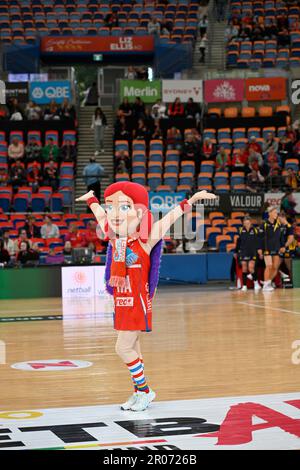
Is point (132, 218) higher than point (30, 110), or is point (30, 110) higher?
point (30, 110)

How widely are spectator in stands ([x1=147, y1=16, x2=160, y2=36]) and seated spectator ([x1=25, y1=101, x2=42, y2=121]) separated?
722 cm

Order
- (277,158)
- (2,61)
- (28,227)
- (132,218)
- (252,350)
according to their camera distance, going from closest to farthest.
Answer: (132,218) → (252,350) → (28,227) → (277,158) → (2,61)

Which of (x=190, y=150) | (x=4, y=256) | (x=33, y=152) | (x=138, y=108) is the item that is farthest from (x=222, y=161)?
(x=4, y=256)

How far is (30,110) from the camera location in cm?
2769

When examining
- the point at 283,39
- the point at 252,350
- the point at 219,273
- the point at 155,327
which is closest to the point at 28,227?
the point at 219,273

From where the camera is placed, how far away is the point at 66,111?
27719 mm

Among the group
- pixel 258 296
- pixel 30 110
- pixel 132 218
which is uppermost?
pixel 30 110

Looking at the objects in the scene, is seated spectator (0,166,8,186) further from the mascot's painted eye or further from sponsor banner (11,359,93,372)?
the mascot's painted eye

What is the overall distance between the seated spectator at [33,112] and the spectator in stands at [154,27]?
284 inches

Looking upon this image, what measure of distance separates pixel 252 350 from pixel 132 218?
3.71m

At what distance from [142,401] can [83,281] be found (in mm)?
12450

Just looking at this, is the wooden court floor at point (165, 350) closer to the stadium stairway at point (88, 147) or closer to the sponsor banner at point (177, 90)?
the stadium stairway at point (88, 147)

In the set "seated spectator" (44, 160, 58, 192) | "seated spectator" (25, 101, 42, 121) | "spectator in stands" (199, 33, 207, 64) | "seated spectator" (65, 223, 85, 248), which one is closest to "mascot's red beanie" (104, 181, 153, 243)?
"seated spectator" (65, 223, 85, 248)

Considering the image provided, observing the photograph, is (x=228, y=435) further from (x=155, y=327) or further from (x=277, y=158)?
(x=277, y=158)
